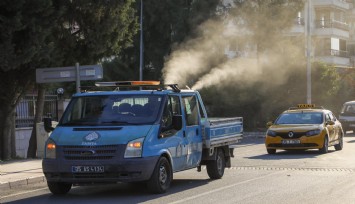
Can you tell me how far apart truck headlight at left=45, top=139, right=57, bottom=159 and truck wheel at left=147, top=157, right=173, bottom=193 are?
1694 mm

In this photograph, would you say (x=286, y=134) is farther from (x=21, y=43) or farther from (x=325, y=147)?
(x=21, y=43)

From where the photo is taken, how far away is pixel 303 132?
2055cm

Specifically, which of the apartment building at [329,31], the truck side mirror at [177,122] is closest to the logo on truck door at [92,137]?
the truck side mirror at [177,122]

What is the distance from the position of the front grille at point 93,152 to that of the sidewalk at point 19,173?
10.1 feet

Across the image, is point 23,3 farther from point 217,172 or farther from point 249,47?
point 249,47

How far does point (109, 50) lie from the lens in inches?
861

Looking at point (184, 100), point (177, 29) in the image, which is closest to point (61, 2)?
point (184, 100)

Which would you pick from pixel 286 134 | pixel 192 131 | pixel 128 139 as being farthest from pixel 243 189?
pixel 286 134

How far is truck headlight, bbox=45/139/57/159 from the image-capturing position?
11211mm

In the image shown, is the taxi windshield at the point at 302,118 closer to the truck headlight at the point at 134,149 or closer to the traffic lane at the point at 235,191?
the traffic lane at the point at 235,191

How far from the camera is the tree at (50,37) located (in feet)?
58.2

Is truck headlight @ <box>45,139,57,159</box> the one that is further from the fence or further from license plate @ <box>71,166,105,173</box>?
the fence

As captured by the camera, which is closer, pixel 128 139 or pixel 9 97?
pixel 128 139

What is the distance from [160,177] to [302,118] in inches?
450
